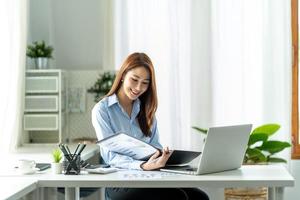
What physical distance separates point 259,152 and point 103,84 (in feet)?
3.95

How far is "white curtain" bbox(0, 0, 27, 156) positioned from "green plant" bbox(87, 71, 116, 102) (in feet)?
1.75

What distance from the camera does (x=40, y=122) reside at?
4.21 m

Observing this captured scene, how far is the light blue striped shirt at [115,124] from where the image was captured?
272cm

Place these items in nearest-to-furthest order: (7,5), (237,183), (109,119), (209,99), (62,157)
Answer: (237,183) → (62,157) → (109,119) → (7,5) → (209,99)

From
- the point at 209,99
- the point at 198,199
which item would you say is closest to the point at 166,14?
the point at 209,99

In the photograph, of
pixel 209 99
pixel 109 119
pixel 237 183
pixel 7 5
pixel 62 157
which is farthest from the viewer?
pixel 209 99

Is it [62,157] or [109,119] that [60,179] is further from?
[109,119]

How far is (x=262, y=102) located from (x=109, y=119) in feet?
5.59

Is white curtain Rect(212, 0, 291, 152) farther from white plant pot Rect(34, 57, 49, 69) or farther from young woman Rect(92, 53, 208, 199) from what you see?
young woman Rect(92, 53, 208, 199)

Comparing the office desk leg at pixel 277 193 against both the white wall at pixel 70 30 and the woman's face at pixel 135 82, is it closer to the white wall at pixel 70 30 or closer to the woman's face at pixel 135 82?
the woman's face at pixel 135 82

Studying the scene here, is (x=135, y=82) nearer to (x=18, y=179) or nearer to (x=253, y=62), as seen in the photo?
(x=18, y=179)

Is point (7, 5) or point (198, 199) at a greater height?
point (7, 5)

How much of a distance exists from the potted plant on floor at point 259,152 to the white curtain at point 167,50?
24 cm

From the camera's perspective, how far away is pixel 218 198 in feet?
14.1
